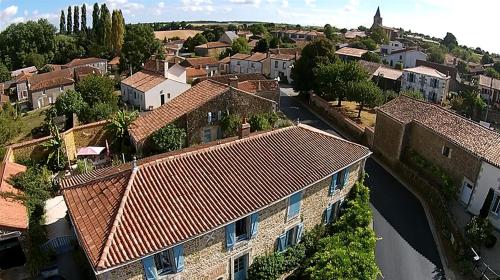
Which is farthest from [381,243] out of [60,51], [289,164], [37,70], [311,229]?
[60,51]

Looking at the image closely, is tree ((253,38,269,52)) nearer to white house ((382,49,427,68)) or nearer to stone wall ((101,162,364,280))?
white house ((382,49,427,68))

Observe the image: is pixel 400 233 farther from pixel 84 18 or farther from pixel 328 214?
pixel 84 18

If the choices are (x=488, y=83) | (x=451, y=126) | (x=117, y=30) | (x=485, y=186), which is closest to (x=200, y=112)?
(x=451, y=126)

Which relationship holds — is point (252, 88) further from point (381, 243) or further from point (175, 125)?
point (381, 243)

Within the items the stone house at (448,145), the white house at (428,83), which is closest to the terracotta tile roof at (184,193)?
the stone house at (448,145)

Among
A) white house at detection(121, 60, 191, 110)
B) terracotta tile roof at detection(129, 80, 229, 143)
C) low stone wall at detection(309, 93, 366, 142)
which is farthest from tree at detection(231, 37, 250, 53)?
terracotta tile roof at detection(129, 80, 229, 143)
